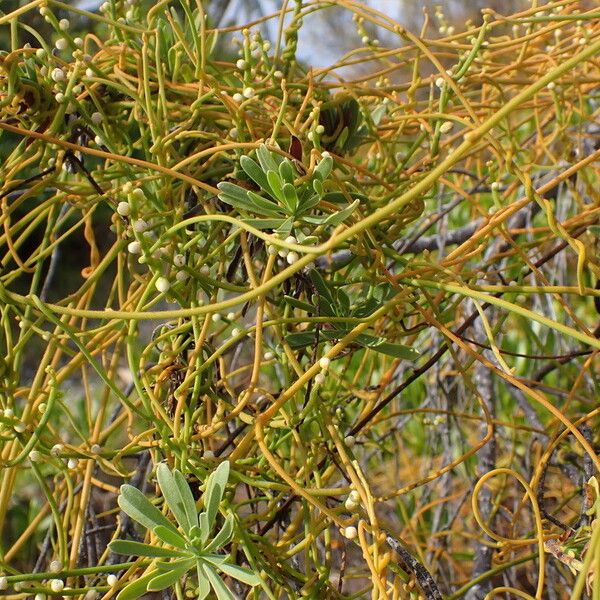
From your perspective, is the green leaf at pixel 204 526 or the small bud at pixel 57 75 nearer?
the green leaf at pixel 204 526

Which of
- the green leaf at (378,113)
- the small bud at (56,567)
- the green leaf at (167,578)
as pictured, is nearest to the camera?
the green leaf at (167,578)

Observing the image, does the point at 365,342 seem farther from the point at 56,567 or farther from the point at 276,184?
the point at 56,567

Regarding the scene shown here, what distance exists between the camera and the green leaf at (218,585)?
1.28ft

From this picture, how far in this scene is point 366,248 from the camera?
20.5 inches

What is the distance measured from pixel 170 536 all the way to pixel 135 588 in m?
0.03

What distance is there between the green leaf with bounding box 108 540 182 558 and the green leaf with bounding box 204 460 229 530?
27 millimetres

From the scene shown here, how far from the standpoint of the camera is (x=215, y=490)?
411 millimetres

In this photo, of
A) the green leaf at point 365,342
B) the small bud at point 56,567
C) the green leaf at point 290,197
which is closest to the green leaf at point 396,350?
the green leaf at point 365,342

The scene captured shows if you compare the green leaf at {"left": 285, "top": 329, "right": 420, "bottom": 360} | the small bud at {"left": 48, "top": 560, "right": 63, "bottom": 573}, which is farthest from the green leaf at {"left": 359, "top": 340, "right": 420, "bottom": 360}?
the small bud at {"left": 48, "top": 560, "right": 63, "bottom": 573}

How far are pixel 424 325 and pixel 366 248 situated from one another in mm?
87

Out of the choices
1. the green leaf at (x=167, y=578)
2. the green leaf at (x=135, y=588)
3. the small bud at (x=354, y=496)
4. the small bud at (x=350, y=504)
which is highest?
the small bud at (x=354, y=496)

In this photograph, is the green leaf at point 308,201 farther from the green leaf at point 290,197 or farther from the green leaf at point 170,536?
the green leaf at point 170,536

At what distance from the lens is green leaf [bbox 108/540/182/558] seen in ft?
1.27

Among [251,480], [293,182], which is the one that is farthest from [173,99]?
[251,480]
